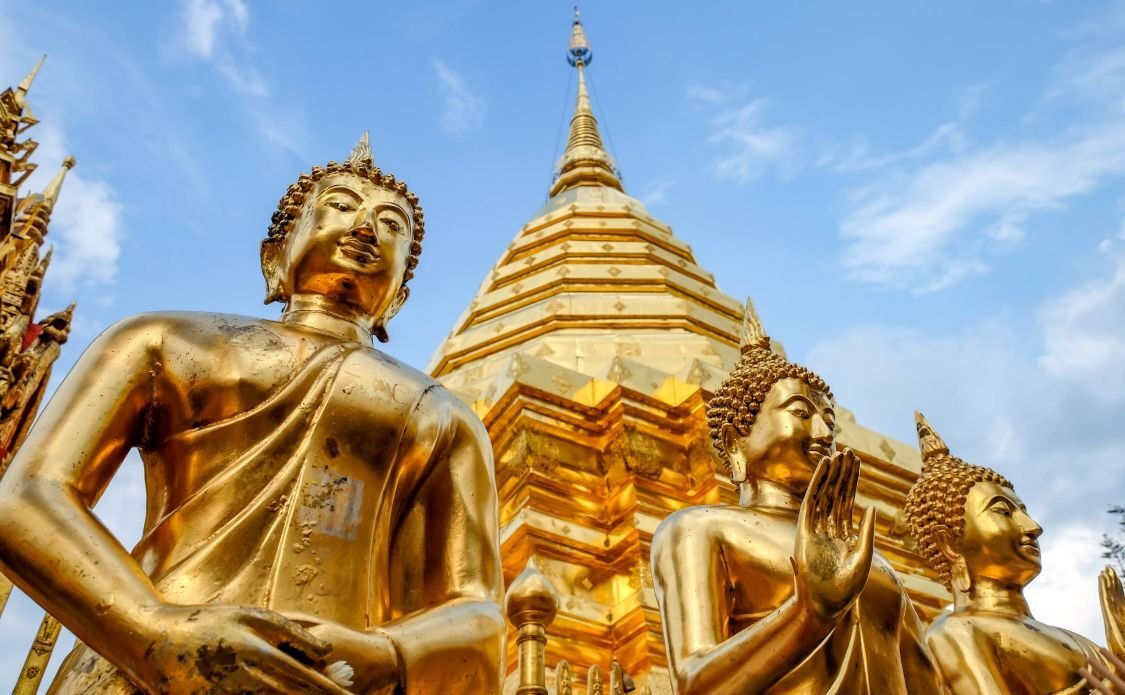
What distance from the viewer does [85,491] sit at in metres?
2.49

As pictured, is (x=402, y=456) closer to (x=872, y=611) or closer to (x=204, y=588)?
(x=204, y=588)

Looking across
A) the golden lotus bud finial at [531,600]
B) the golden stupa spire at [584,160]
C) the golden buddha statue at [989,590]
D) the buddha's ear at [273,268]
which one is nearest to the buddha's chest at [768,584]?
the golden buddha statue at [989,590]

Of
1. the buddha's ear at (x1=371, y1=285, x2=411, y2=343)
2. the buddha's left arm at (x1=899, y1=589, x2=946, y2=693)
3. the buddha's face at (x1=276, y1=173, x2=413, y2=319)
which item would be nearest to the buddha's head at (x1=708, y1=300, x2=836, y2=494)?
the buddha's left arm at (x1=899, y1=589, x2=946, y2=693)

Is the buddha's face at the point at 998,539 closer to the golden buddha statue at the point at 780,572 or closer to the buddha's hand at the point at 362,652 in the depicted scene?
the golden buddha statue at the point at 780,572

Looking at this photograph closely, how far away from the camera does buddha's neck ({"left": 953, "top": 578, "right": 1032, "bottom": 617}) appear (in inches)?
170

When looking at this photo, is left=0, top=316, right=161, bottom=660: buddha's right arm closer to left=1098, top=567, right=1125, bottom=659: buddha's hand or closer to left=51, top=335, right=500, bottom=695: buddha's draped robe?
left=51, top=335, right=500, bottom=695: buddha's draped robe

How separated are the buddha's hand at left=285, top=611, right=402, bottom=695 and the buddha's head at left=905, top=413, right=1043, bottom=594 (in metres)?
2.73

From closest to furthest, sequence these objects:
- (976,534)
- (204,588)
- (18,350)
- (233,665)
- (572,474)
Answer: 1. (233,665)
2. (204,588)
3. (976,534)
4. (572,474)
5. (18,350)

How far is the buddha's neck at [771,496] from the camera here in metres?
3.98

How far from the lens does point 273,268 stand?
11.2 feet

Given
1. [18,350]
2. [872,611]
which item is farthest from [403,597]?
[18,350]

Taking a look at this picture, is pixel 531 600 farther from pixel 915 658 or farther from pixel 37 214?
pixel 37 214

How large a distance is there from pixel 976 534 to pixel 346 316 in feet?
8.28

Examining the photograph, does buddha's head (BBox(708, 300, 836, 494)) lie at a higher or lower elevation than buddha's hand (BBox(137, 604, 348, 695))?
higher
